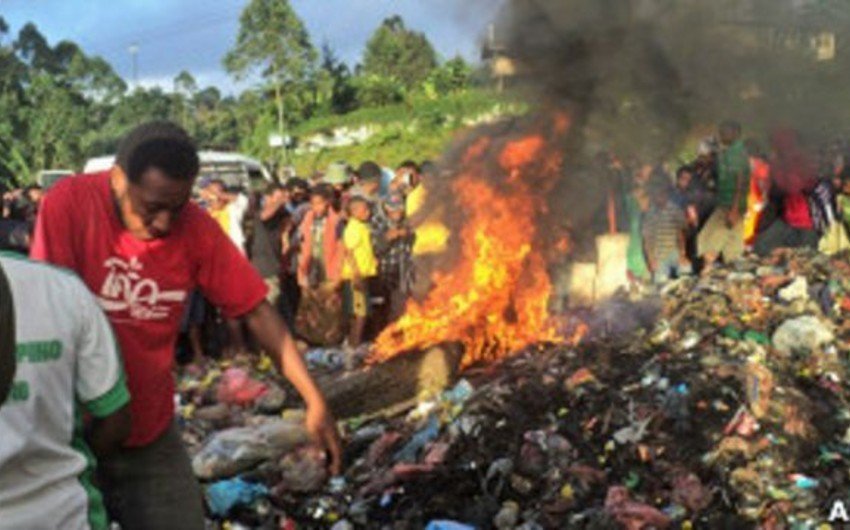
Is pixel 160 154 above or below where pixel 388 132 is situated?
below

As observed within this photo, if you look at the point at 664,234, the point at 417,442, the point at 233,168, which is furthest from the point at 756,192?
the point at 233,168

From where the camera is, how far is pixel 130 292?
3.33 meters

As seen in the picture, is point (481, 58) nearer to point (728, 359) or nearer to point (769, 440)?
point (728, 359)

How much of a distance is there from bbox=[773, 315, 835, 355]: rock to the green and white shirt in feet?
A: 21.1

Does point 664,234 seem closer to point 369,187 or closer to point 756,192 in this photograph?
point 756,192

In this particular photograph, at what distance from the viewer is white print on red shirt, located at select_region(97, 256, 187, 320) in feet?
10.9

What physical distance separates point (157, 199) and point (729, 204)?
29.4ft

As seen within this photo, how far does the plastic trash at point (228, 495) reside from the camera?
19.2 feet

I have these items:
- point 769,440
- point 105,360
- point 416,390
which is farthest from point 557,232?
point 105,360

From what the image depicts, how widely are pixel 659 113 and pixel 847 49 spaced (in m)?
1.90

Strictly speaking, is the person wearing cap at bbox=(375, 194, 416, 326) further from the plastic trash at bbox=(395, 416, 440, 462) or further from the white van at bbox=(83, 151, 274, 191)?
the white van at bbox=(83, 151, 274, 191)

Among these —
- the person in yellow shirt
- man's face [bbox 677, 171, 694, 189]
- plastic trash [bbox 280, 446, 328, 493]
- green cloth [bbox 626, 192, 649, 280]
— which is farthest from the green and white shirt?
man's face [bbox 677, 171, 694, 189]

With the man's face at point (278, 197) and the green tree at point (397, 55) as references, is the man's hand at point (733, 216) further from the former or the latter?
the green tree at point (397, 55)

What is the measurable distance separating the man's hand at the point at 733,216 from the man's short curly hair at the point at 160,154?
892 centimetres
